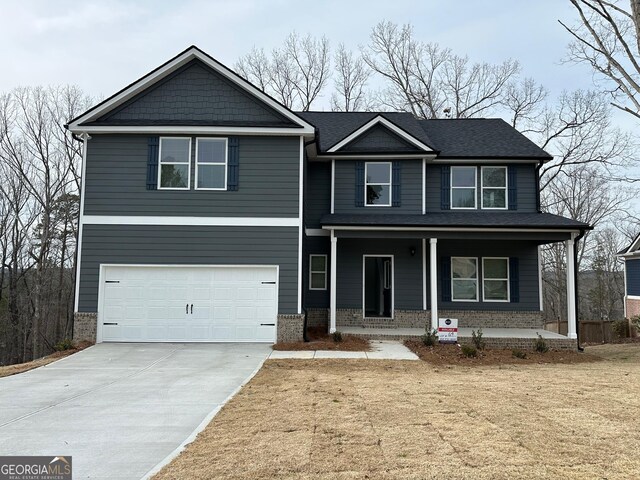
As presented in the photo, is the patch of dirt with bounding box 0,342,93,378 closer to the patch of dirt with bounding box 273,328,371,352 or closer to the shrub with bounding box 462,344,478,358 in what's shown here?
the patch of dirt with bounding box 273,328,371,352

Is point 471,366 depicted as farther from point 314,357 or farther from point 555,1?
point 555,1

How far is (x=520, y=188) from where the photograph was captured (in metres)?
15.6

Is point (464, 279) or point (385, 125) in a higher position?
point (385, 125)

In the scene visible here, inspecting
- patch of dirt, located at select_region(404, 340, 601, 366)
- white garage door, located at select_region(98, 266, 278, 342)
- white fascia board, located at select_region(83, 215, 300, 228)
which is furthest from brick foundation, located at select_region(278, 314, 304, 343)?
patch of dirt, located at select_region(404, 340, 601, 366)

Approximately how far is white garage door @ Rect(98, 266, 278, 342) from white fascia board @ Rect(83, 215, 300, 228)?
1215 mm

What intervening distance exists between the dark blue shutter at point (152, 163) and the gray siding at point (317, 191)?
4.92m

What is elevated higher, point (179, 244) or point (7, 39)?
point (7, 39)

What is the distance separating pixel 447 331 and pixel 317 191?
632cm

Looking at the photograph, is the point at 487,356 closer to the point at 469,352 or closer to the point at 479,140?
the point at 469,352

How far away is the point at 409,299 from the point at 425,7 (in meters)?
9.33

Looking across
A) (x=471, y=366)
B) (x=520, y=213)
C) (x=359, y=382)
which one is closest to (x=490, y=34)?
(x=520, y=213)

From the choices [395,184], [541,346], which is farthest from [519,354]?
[395,184]

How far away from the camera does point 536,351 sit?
12.4 m

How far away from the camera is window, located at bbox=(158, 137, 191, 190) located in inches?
506
